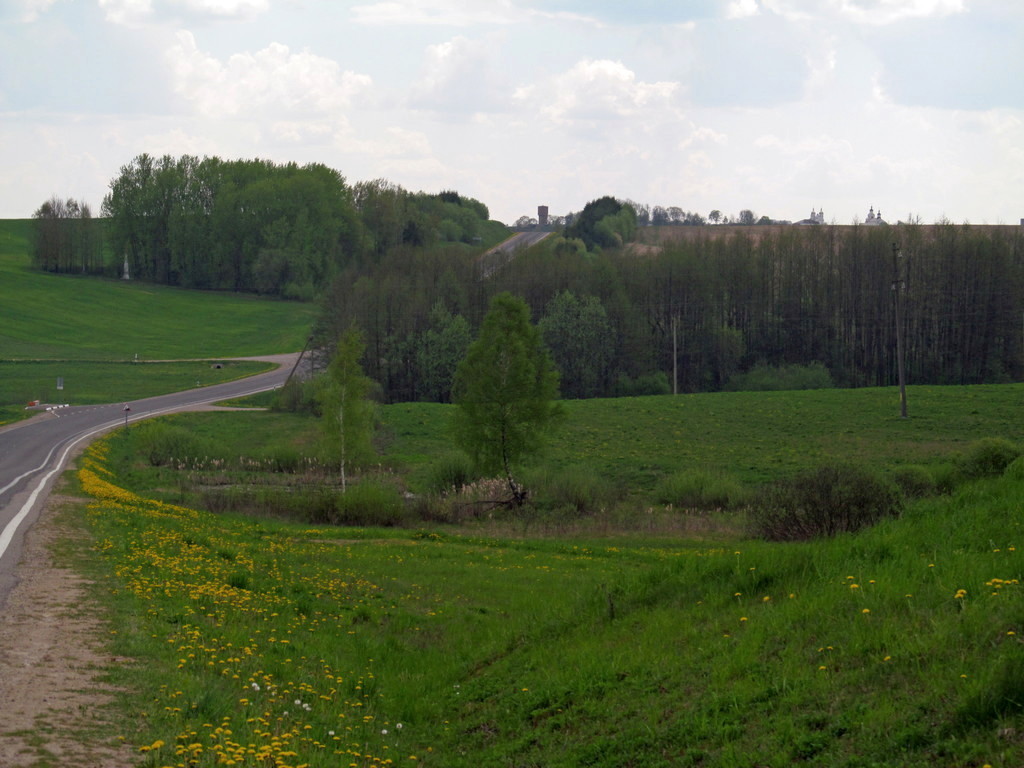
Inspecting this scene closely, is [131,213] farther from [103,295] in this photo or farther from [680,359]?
[680,359]

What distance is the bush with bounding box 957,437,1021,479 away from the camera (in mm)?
25781

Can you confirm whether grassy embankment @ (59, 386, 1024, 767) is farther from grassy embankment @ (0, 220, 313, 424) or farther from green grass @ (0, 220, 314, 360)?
green grass @ (0, 220, 314, 360)

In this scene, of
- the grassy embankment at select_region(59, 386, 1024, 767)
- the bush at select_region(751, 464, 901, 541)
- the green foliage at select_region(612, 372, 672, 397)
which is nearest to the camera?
the grassy embankment at select_region(59, 386, 1024, 767)

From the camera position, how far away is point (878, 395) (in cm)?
6122

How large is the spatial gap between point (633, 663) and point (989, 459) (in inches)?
783

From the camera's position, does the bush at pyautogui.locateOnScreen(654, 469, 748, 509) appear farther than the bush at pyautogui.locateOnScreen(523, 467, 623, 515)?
Yes

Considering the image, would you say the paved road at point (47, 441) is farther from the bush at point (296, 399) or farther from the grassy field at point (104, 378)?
the bush at point (296, 399)

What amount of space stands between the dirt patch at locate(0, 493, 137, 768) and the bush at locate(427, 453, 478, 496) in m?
28.7

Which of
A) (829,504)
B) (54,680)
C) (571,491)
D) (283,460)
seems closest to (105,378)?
(283,460)

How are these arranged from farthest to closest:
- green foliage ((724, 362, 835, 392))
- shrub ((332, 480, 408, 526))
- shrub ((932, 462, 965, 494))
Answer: green foliage ((724, 362, 835, 392)) → shrub ((332, 480, 408, 526)) → shrub ((932, 462, 965, 494))

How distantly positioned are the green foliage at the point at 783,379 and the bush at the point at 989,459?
49514 mm

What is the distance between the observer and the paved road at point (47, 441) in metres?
21.6

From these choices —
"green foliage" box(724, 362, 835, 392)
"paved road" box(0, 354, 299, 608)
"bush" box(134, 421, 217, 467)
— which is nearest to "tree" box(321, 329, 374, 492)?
"bush" box(134, 421, 217, 467)

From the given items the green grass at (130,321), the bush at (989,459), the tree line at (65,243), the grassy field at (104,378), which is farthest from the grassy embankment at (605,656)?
the tree line at (65,243)
